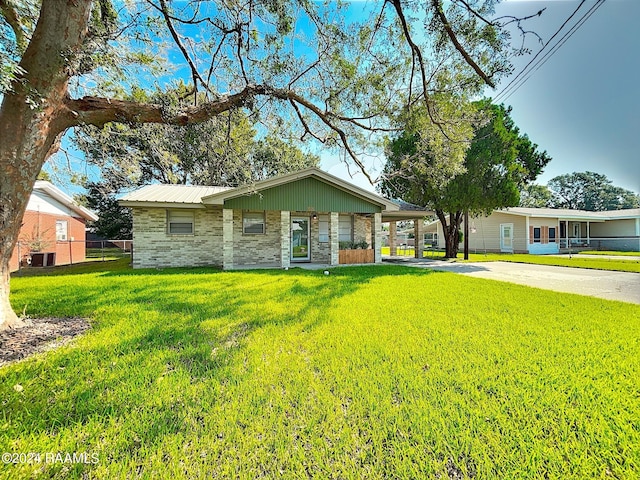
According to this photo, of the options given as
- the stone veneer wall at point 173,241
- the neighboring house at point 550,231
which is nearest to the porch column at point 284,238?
the stone veneer wall at point 173,241

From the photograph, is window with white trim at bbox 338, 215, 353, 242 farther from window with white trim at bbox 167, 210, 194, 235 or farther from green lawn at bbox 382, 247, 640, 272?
window with white trim at bbox 167, 210, 194, 235

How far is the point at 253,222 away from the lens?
13.0 meters

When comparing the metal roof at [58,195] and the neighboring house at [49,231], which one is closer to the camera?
the neighboring house at [49,231]

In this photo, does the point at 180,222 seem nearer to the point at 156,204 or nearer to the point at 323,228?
the point at 156,204

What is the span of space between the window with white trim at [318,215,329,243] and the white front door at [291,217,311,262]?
0.66 meters

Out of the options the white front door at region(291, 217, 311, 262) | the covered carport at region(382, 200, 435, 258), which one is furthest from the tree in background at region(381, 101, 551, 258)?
the white front door at region(291, 217, 311, 262)

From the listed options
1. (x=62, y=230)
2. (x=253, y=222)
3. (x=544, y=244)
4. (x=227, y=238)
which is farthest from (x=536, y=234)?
(x=62, y=230)

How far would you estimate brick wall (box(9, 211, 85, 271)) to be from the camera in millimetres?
12914

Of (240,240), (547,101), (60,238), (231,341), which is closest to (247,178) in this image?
(240,240)

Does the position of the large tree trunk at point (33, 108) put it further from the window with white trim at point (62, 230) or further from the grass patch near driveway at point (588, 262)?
the grass patch near driveway at point (588, 262)

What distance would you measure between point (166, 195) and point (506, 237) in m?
25.2

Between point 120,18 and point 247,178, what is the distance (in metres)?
5.09

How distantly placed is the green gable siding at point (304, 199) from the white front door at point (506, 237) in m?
16.3

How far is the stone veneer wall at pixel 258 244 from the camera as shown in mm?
12688
